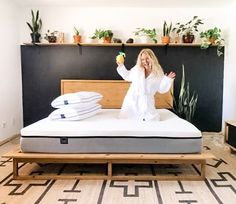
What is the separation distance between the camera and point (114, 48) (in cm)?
495

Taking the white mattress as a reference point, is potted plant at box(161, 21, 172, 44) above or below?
above

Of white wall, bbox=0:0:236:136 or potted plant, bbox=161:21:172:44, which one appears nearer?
potted plant, bbox=161:21:172:44

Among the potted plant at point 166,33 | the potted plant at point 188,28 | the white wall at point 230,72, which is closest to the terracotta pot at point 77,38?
the potted plant at point 166,33

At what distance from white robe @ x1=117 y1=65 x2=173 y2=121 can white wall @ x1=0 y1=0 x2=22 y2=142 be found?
2180 millimetres

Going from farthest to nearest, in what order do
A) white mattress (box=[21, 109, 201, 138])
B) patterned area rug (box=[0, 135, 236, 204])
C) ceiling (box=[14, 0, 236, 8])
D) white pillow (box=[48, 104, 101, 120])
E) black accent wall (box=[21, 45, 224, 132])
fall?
black accent wall (box=[21, 45, 224, 132]), ceiling (box=[14, 0, 236, 8]), white pillow (box=[48, 104, 101, 120]), white mattress (box=[21, 109, 201, 138]), patterned area rug (box=[0, 135, 236, 204])

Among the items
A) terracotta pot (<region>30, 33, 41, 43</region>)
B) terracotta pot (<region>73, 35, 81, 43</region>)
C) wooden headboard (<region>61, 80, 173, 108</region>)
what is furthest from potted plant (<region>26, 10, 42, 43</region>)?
wooden headboard (<region>61, 80, 173, 108</region>)

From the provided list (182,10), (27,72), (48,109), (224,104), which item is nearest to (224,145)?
(224,104)

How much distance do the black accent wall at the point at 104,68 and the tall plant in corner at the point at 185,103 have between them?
121 mm

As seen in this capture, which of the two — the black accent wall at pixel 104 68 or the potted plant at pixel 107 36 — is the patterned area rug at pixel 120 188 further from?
the potted plant at pixel 107 36

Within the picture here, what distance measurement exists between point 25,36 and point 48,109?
1401mm

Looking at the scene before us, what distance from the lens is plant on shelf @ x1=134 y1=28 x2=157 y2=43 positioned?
4.72m

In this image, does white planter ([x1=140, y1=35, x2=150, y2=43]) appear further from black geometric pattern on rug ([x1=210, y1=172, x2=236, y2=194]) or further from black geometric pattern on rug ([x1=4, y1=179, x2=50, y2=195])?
black geometric pattern on rug ([x1=4, y1=179, x2=50, y2=195])

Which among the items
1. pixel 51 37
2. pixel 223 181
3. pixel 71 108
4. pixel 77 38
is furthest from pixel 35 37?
pixel 223 181

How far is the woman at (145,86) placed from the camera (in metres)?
3.21
